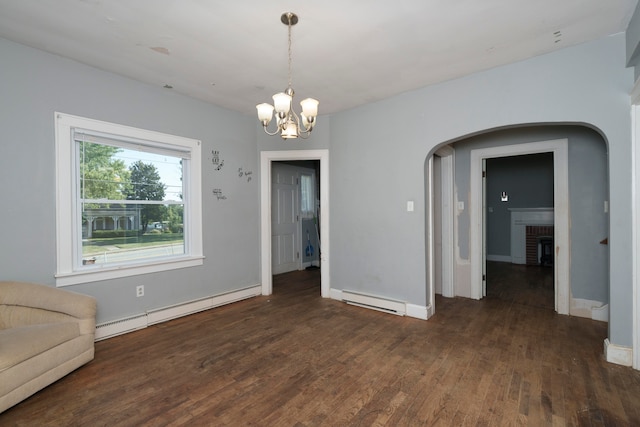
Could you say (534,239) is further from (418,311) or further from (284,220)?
(284,220)

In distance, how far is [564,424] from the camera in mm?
1797

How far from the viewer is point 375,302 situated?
12.9 feet

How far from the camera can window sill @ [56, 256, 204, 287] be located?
2.88 meters

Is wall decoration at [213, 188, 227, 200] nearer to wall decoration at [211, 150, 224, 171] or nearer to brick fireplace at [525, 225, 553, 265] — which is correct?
wall decoration at [211, 150, 224, 171]

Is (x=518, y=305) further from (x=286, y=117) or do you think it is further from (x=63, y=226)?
(x=63, y=226)

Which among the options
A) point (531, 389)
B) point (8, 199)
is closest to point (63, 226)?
point (8, 199)

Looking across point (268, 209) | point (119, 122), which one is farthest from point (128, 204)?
point (268, 209)

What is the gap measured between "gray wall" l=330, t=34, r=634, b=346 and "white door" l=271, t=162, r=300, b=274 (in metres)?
2.00

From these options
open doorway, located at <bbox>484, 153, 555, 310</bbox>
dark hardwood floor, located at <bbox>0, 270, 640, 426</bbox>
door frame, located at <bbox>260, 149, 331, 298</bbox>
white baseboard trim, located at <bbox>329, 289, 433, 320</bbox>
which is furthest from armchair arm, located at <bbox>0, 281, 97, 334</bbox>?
open doorway, located at <bbox>484, 153, 555, 310</bbox>

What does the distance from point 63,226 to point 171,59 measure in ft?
6.28

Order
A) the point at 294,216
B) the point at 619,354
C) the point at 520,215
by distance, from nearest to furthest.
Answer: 1. the point at 619,354
2. the point at 294,216
3. the point at 520,215

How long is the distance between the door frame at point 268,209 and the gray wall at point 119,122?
11 cm

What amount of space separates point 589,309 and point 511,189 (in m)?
4.62

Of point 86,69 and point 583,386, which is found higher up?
point 86,69
